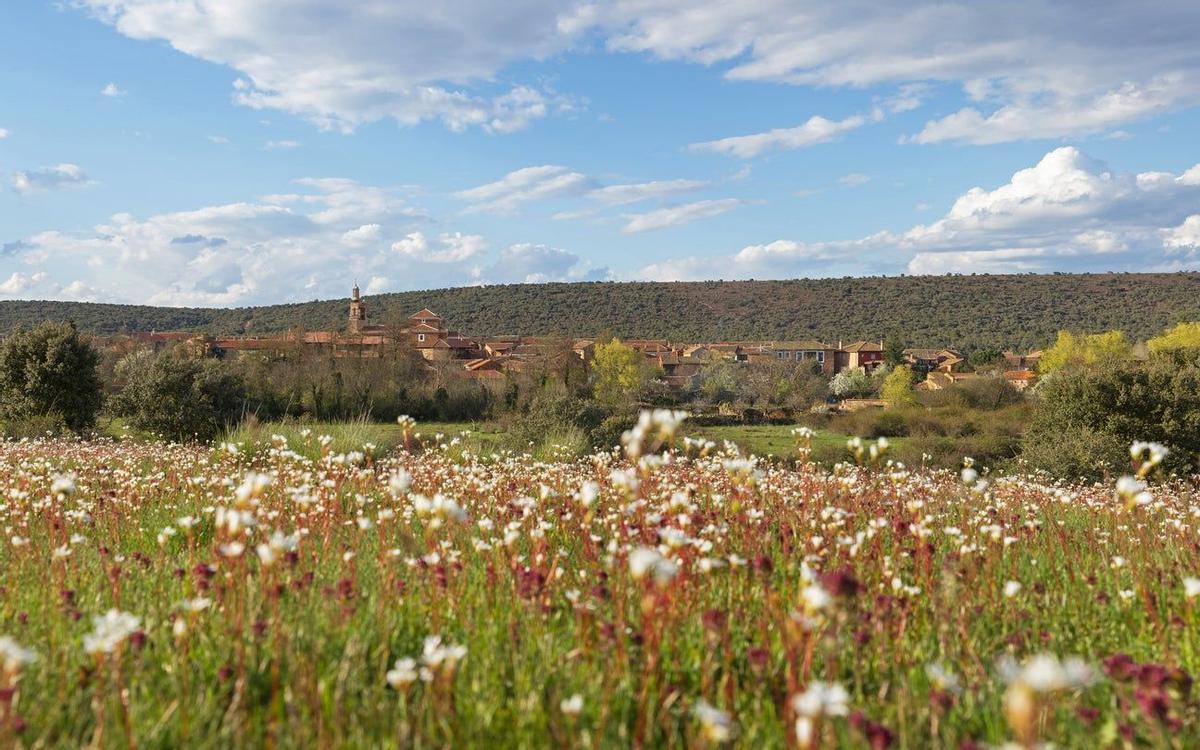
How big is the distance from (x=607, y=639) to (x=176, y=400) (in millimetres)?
26864

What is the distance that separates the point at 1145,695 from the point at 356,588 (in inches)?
122

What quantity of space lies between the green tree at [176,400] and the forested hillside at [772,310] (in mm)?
88666

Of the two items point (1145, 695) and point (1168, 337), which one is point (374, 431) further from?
point (1168, 337)

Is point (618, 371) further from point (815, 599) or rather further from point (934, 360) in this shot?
point (815, 599)

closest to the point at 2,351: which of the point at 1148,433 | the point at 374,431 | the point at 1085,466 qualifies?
the point at 374,431

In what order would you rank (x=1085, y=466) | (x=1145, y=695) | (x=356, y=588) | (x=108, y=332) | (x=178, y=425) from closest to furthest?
(x=1145, y=695) < (x=356, y=588) < (x=1085, y=466) < (x=178, y=425) < (x=108, y=332)

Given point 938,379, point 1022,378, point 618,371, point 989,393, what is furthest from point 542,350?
point 1022,378

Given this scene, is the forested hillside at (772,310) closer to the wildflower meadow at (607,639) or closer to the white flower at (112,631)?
the wildflower meadow at (607,639)

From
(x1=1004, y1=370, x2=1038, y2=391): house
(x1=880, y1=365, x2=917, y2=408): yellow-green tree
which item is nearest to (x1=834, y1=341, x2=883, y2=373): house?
(x1=1004, y1=370, x2=1038, y2=391): house

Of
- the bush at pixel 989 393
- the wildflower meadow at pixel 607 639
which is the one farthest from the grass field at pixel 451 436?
Result: the bush at pixel 989 393

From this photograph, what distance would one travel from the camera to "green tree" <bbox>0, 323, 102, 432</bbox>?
1055 inches

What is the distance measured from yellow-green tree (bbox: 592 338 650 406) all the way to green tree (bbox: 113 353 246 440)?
34.7 meters

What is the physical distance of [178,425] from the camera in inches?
1041

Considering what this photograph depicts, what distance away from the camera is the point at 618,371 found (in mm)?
69938
